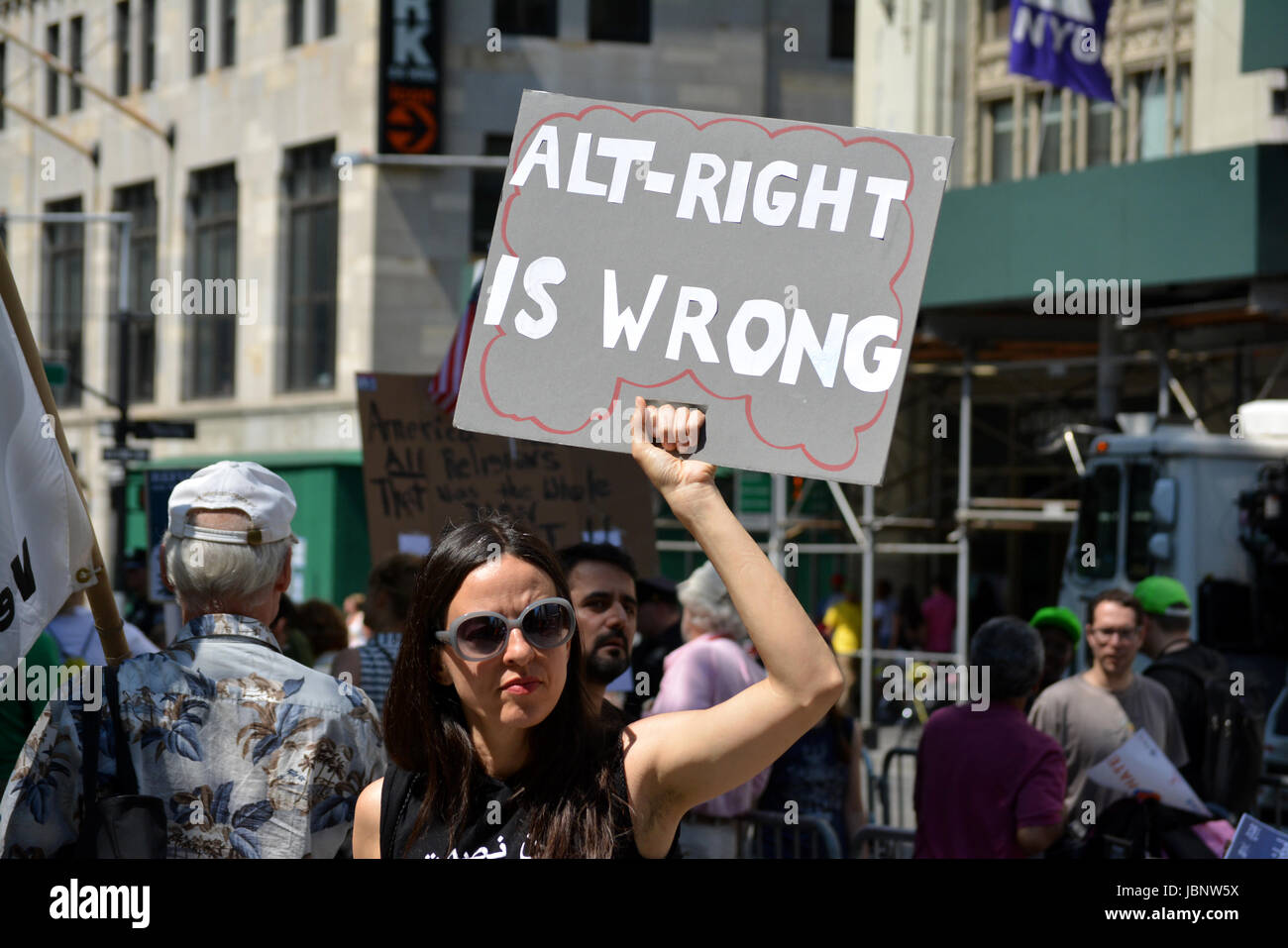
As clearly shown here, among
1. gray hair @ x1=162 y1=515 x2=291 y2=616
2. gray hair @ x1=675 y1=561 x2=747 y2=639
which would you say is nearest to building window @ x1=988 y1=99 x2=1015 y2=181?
gray hair @ x1=675 y1=561 x2=747 y2=639

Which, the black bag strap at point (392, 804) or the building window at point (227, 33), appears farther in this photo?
the building window at point (227, 33)

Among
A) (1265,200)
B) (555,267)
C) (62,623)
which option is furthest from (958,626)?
(555,267)

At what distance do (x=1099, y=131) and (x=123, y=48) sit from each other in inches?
768

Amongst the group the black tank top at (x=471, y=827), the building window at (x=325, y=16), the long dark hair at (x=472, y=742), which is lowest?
the black tank top at (x=471, y=827)

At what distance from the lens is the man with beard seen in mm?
5156

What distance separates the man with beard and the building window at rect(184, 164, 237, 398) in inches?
978

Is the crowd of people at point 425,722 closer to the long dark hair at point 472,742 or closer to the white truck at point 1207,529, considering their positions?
the long dark hair at point 472,742

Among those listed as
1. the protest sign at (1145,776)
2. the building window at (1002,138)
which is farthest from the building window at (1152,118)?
the protest sign at (1145,776)

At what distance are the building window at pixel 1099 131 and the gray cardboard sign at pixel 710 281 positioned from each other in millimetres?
18876

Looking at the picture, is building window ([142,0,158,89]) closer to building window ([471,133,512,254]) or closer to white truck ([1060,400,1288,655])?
building window ([471,133,512,254])

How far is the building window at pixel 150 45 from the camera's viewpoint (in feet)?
103

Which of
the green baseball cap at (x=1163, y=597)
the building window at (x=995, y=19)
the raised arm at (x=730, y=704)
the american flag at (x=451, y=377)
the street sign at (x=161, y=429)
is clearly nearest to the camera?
the raised arm at (x=730, y=704)

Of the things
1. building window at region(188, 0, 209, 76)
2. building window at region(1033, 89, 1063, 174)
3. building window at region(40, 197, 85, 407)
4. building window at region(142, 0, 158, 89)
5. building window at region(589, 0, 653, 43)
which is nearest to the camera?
building window at region(1033, 89, 1063, 174)
